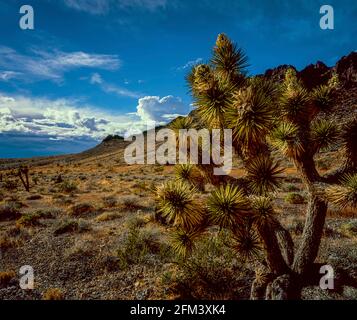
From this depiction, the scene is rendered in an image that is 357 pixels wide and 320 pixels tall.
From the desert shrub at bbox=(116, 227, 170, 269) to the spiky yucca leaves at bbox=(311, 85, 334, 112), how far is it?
203 inches

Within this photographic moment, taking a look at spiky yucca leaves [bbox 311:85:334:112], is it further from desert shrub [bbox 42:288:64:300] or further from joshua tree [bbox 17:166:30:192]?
joshua tree [bbox 17:166:30:192]

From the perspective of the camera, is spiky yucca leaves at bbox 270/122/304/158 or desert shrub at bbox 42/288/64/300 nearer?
spiky yucca leaves at bbox 270/122/304/158

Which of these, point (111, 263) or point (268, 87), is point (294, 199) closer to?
point (111, 263)

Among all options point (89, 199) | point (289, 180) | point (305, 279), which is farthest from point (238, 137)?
point (289, 180)

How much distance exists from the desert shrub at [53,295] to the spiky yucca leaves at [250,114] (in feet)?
16.0

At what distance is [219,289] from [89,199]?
43.5 ft

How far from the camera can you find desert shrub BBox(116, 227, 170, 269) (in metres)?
7.87

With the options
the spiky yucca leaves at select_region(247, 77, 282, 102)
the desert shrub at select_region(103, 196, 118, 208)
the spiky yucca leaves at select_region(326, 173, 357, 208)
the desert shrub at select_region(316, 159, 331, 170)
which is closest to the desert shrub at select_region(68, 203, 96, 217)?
the desert shrub at select_region(103, 196, 118, 208)

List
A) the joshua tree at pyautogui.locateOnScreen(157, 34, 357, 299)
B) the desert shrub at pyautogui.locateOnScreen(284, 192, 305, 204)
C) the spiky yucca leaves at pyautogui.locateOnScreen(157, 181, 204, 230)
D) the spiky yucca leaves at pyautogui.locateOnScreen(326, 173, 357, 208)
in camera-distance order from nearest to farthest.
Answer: the spiky yucca leaves at pyautogui.locateOnScreen(326, 173, 357, 208), the joshua tree at pyautogui.locateOnScreen(157, 34, 357, 299), the spiky yucca leaves at pyautogui.locateOnScreen(157, 181, 204, 230), the desert shrub at pyautogui.locateOnScreen(284, 192, 305, 204)

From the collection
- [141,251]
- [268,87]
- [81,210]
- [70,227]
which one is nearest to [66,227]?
[70,227]

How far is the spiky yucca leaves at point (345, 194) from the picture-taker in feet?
15.0

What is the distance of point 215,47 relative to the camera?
6.15 metres

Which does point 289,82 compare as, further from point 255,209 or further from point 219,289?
point 219,289

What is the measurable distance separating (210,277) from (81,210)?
9.60 metres
